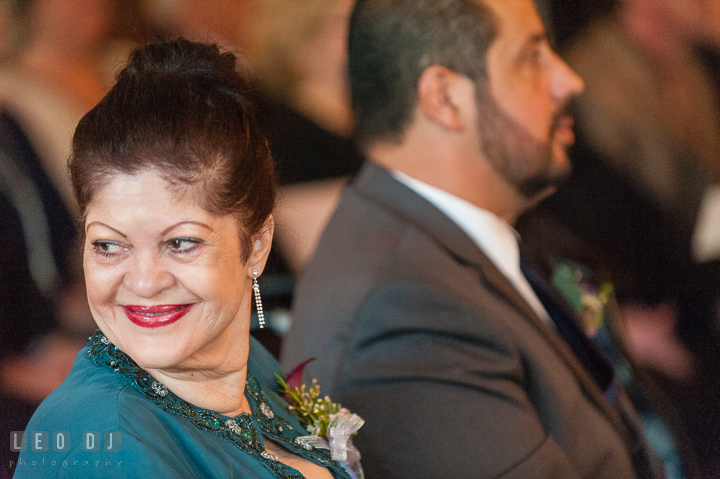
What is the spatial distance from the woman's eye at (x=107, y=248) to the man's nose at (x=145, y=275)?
1.4 inches

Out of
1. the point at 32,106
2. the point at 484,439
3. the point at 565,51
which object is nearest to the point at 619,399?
the point at 484,439

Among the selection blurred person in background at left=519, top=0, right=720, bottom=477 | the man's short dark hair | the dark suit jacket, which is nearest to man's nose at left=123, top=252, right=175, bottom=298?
the dark suit jacket

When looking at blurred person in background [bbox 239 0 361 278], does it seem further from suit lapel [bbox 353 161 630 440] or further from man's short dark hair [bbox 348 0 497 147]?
suit lapel [bbox 353 161 630 440]

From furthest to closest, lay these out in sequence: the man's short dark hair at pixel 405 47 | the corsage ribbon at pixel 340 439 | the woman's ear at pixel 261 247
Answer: the man's short dark hair at pixel 405 47, the corsage ribbon at pixel 340 439, the woman's ear at pixel 261 247

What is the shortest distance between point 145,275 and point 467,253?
137cm

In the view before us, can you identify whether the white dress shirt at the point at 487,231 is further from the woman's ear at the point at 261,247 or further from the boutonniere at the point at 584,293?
the woman's ear at the point at 261,247

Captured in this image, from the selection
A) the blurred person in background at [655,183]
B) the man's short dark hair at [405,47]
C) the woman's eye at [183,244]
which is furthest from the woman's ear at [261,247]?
the blurred person in background at [655,183]

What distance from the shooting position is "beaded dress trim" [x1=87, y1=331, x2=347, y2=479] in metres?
1.31

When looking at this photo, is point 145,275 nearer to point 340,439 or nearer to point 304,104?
point 340,439

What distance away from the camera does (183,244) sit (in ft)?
4.36

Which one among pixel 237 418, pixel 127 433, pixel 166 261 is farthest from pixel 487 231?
pixel 127 433

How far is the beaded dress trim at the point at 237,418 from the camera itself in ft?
4.30

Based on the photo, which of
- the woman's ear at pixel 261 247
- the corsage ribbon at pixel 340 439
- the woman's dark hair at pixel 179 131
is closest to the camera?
the woman's dark hair at pixel 179 131

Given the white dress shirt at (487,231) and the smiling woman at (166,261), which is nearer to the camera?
the smiling woman at (166,261)
